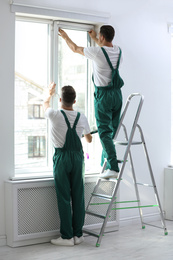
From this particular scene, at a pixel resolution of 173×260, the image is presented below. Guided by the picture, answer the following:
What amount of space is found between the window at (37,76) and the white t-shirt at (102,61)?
486mm

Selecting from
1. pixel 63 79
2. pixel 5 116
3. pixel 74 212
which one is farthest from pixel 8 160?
pixel 63 79

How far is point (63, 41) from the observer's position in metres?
4.70

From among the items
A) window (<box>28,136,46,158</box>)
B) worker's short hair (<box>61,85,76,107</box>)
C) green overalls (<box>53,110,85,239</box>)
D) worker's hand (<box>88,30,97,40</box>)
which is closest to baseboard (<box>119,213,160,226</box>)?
green overalls (<box>53,110,85,239</box>)

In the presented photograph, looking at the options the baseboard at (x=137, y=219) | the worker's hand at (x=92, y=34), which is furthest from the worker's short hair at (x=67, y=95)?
the baseboard at (x=137, y=219)

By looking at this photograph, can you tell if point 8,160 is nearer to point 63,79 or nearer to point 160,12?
point 63,79

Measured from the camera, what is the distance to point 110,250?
13.3 feet

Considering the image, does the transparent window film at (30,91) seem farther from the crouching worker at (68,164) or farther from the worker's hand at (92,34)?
the worker's hand at (92,34)

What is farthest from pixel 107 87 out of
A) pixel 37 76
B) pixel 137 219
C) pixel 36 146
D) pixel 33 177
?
pixel 137 219

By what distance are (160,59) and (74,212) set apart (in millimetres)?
2254

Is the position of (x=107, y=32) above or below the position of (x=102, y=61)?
above

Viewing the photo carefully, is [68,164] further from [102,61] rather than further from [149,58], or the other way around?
[149,58]

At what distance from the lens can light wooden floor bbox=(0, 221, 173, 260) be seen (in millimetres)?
3861

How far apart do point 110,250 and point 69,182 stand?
2.46 ft

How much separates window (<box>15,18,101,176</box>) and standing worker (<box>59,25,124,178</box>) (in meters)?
0.44
